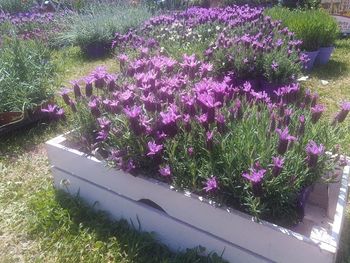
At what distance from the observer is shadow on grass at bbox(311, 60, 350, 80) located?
16.9 feet

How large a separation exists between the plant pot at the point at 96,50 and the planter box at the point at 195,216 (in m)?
3.91

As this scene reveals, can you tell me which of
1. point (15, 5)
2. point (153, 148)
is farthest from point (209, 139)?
point (15, 5)


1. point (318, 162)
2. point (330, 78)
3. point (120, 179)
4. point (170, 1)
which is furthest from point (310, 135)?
point (170, 1)

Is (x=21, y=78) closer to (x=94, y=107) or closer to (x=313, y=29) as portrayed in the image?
(x=94, y=107)

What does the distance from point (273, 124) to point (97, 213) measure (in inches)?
51.0

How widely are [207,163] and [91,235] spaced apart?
3.07 feet

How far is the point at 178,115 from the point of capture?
230 centimetres

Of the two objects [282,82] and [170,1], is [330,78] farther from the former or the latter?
[170,1]

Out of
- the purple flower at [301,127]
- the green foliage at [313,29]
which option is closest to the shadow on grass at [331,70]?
the green foliage at [313,29]

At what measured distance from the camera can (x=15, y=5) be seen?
9.49 m

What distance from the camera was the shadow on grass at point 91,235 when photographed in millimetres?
2357

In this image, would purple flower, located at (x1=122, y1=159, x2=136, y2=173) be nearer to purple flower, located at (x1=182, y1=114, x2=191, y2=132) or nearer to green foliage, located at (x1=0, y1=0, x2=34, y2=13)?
purple flower, located at (x1=182, y1=114, x2=191, y2=132)

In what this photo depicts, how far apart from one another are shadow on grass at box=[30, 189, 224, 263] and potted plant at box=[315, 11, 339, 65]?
4.09 meters

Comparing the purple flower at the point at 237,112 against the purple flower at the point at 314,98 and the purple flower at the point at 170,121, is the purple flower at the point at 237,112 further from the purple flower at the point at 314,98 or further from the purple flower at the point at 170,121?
the purple flower at the point at 314,98
